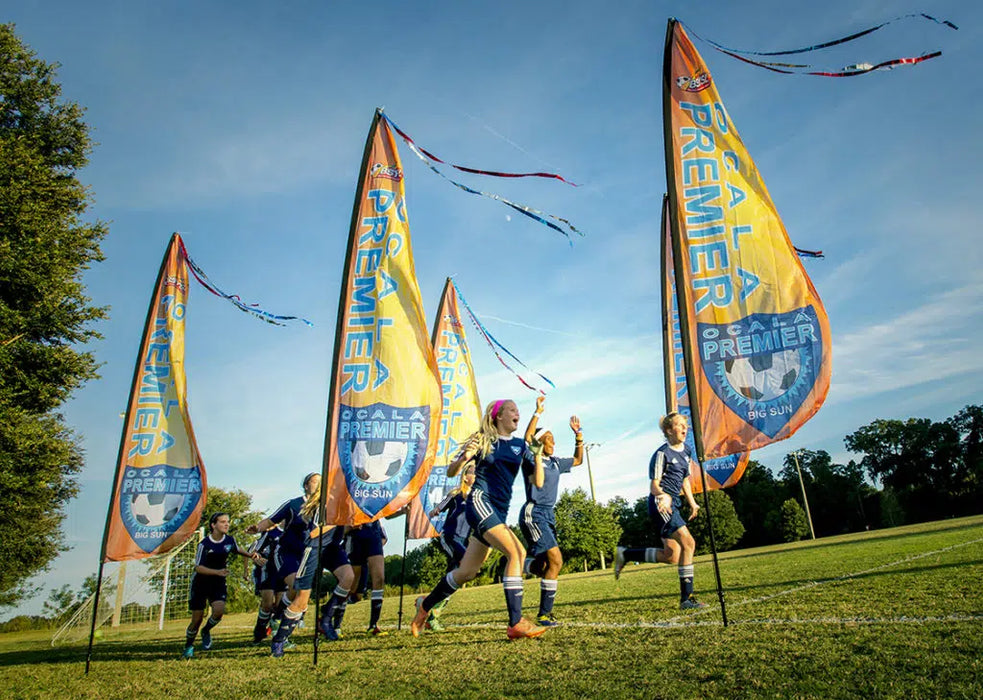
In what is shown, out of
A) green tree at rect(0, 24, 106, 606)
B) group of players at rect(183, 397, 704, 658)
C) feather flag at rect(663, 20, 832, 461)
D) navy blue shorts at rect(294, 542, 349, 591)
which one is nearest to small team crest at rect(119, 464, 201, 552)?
group of players at rect(183, 397, 704, 658)

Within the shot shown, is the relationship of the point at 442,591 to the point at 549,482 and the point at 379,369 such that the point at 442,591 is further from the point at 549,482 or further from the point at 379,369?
the point at 379,369

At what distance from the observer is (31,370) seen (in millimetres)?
18469

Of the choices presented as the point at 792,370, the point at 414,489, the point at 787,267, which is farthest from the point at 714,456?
the point at 414,489

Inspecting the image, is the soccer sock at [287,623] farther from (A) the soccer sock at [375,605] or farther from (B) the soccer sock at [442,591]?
(A) the soccer sock at [375,605]

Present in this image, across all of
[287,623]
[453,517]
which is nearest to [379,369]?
[453,517]

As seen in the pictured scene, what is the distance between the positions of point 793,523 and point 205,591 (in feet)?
167

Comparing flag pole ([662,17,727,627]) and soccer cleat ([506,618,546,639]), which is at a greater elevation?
flag pole ([662,17,727,627])

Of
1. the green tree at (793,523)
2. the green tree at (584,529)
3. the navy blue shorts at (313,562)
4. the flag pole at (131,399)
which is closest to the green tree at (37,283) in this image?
the flag pole at (131,399)

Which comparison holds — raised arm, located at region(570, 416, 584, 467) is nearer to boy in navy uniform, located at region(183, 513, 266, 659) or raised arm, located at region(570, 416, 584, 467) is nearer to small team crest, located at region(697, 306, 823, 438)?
small team crest, located at region(697, 306, 823, 438)

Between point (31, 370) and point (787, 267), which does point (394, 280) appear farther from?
point (31, 370)

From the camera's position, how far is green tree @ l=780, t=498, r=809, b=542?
5034 centimetres

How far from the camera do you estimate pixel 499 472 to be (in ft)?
21.6

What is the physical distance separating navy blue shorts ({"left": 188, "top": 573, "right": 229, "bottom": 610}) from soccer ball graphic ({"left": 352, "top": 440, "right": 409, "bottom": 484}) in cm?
437

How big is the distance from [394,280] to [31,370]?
16.4 meters
